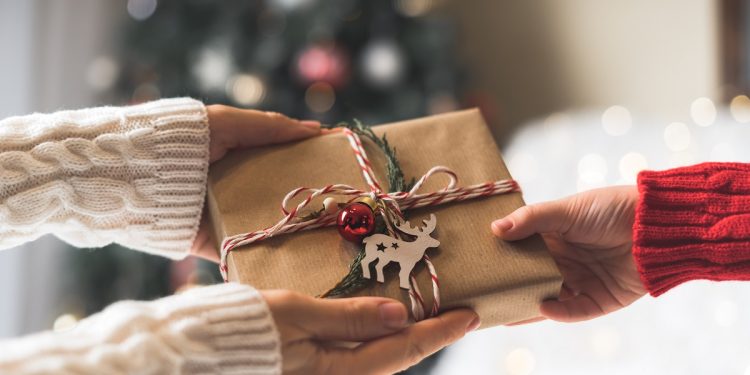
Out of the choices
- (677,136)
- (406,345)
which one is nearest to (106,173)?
(406,345)

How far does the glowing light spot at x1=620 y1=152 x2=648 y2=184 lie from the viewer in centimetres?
164

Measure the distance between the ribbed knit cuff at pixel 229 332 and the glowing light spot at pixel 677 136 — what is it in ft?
3.90

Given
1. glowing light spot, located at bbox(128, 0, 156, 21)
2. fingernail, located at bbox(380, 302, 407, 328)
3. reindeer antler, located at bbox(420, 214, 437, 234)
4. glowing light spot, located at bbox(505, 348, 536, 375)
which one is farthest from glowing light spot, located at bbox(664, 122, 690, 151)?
glowing light spot, located at bbox(128, 0, 156, 21)

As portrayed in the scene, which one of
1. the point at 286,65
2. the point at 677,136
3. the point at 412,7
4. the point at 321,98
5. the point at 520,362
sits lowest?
the point at 520,362

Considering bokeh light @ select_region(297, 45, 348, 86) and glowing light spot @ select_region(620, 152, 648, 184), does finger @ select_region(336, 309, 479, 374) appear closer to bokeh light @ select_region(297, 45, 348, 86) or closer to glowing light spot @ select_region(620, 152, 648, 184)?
glowing light spot @ select_region(620, 152, 648, 184)

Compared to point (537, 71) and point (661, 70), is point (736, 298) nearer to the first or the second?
point (661, 70)

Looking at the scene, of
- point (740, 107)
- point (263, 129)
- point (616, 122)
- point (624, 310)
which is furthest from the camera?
point (740, 107)

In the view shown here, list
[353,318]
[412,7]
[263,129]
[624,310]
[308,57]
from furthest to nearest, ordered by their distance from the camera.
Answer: [412,7], [308,57], [624,310], [263,129], [353,318]

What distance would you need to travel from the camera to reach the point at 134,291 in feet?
7.00

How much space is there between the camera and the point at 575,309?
108 centimetres

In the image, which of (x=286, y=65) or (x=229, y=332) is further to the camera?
(x=286, y=65)

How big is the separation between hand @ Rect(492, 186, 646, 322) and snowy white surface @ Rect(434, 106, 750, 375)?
34cm

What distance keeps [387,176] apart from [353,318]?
0.25 meters

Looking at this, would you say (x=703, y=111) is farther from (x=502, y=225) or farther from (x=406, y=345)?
(x=406, y=345)
